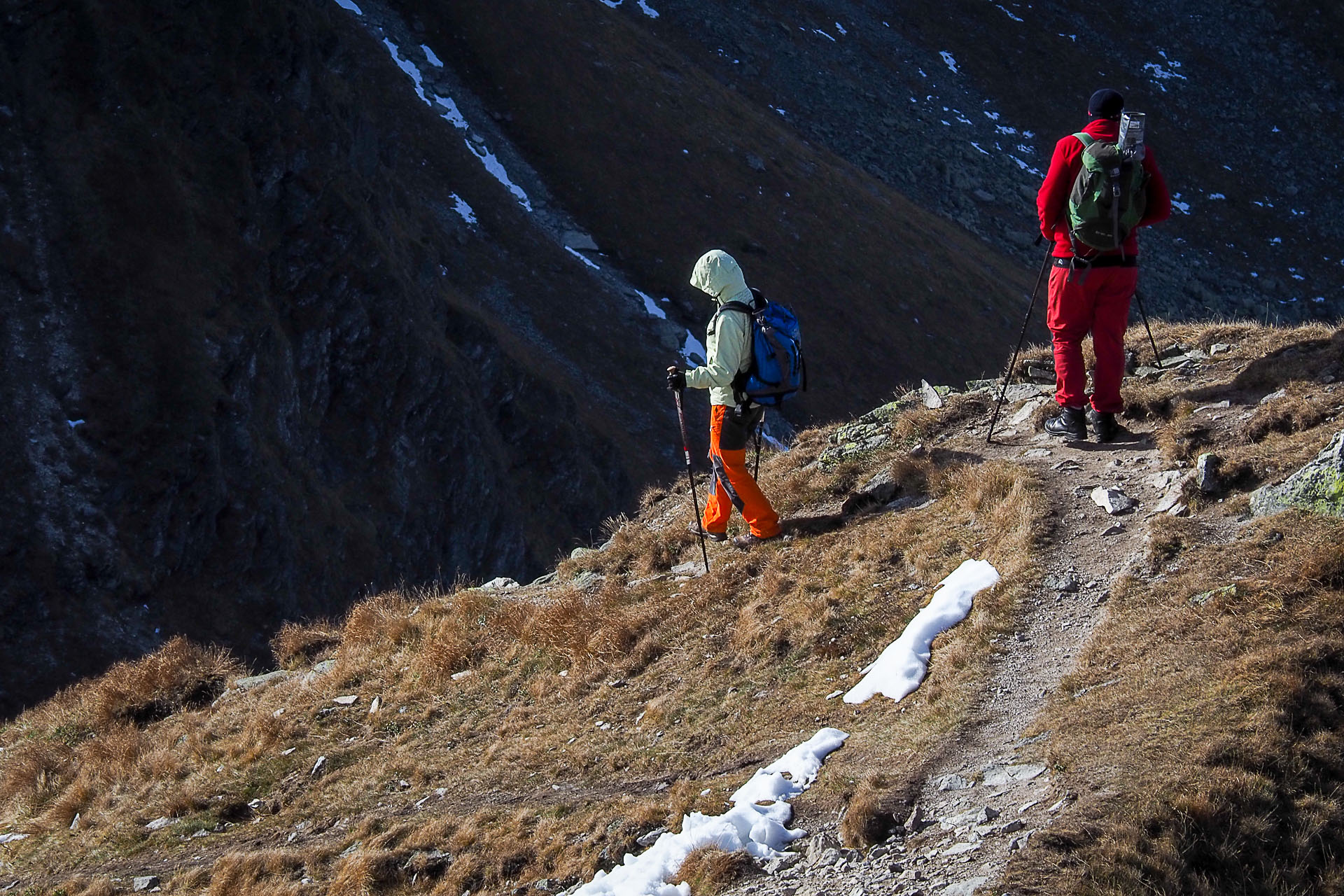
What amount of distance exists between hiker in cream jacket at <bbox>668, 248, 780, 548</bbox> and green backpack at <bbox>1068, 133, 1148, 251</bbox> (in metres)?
2.92

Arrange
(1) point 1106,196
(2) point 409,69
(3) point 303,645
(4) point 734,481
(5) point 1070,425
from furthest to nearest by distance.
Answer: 1. (2) point 409,69
2. (3) point 303,645
3. (5) point 1070,425
4. (4) point 734,481
5. (1) point 1106,196

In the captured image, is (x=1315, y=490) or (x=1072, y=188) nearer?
(x=1315, y=490)

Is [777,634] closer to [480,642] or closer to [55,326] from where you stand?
[480,642]

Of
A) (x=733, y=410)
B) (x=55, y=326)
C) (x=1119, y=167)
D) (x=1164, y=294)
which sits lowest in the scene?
(x=1164, y=294)

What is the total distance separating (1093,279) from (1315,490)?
2769 millimetres

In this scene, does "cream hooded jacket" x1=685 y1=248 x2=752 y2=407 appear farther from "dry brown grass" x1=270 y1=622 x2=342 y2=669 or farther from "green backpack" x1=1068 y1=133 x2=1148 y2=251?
"dry brown grass" x1=270 y1=622 x2=342 y2=669

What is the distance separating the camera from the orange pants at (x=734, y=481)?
9922mm

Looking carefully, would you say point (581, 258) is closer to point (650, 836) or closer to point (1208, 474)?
point (1208, 474)

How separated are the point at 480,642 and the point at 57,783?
4.15 metres

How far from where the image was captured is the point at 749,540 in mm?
10641

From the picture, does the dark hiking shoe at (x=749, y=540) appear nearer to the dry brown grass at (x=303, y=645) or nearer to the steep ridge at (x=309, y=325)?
the dry brown grass at (x=303, y=645)

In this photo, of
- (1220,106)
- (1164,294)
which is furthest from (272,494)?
(1220,106)

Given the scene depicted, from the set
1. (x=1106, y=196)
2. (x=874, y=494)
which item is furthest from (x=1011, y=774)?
(x=1106, y=196)

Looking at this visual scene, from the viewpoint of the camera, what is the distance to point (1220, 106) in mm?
93250
